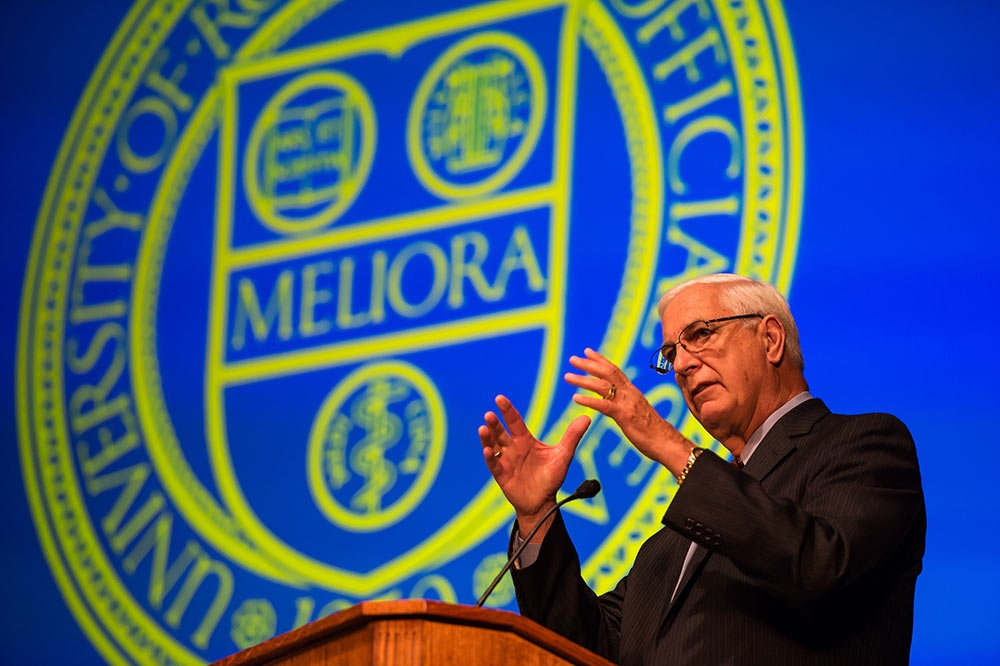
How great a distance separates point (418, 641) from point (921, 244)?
1.95 meters

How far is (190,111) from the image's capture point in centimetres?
410

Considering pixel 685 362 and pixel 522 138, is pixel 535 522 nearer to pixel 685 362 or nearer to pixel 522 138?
pixel 685 362

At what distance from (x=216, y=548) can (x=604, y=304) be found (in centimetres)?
136

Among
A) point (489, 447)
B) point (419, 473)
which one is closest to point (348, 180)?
point (419, 473)

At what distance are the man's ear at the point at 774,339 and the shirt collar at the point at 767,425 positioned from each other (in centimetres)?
9

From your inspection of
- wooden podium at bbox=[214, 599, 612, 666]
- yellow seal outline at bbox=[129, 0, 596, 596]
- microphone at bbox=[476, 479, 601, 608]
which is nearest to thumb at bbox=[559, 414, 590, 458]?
microphone at bbox=[476, 479, 601, 608]

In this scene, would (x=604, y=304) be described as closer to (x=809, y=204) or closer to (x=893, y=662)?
(x=809, y=204)

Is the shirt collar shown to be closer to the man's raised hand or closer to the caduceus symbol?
the man's raised hand

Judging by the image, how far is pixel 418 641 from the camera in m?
1.63

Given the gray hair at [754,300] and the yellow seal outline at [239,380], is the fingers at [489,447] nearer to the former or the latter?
the gray hair at [754,300]

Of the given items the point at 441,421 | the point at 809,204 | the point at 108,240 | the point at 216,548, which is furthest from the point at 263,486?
the point at 809,204

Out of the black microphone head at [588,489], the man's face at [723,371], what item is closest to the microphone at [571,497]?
the black microphone head at [588,489]

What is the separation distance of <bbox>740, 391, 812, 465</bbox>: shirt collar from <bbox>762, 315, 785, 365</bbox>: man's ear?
0.09 metres

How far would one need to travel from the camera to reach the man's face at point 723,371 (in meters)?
2.41
